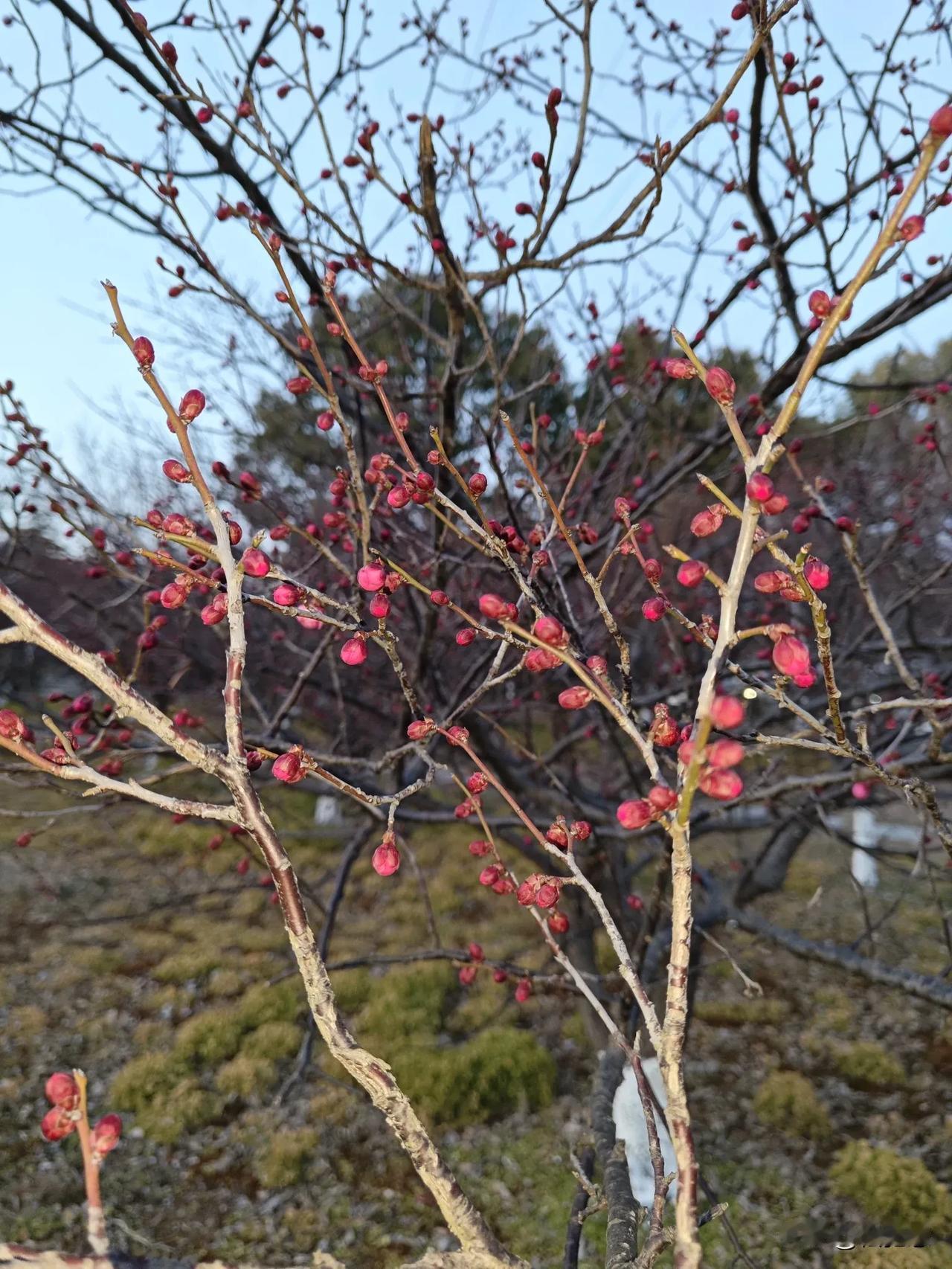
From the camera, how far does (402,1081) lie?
414 cm

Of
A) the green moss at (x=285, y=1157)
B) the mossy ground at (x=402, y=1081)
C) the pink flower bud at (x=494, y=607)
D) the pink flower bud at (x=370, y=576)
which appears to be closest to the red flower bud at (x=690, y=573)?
the pink flower bud at (x=494, y=607)

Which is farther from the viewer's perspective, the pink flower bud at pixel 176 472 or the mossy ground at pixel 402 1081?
the mossy ground at pixel 402 1081

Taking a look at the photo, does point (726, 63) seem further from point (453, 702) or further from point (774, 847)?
point (774, 847)

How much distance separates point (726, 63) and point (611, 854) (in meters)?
3.96

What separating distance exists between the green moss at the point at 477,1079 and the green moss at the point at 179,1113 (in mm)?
1057

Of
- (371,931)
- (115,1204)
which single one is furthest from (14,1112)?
(371,931)

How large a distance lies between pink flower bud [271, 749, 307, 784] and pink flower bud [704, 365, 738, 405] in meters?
0.71

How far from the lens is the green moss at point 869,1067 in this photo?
4.39 m

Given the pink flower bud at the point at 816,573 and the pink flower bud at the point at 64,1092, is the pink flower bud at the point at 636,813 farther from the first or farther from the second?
the pink flower bud at the point at 64,1092

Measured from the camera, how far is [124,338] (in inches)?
36.2

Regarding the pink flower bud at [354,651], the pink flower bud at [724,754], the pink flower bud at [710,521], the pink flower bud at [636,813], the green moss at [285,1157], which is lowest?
the green moss at [285,1157]

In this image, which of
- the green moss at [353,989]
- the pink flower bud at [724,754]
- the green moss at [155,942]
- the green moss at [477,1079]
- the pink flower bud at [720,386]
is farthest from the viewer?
the green moss at [155,942]

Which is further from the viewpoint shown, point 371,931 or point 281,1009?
point 371,931

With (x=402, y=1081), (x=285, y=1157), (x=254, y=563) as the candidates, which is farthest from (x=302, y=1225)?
(x=254, y=563)
